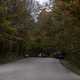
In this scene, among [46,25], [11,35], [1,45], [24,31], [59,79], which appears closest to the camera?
[59,79]

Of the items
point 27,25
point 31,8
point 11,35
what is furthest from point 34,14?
point 11,35

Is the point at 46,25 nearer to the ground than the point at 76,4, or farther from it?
farther from it

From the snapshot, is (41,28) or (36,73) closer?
(36,73)

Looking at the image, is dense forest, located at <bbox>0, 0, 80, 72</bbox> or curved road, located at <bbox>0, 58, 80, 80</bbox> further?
curved road, located at <bbox>0, 58, 80, 80</bbox>

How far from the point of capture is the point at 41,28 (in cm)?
7400

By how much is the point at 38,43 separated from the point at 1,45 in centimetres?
3274

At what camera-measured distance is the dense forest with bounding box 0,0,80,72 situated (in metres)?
21.7

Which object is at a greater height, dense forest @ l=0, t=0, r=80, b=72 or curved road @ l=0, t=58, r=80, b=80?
dense forest @ l=0, t=0, r=80, b=72

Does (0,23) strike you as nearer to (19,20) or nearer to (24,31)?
(19,20)

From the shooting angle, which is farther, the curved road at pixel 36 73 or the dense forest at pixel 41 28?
the curved road at pixel 36 73

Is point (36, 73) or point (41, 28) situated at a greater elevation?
point (41, 28)

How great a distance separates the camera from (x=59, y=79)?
20688mm

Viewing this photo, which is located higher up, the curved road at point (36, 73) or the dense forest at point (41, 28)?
the dense forest at point (41, 28)

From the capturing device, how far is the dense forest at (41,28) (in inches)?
854
